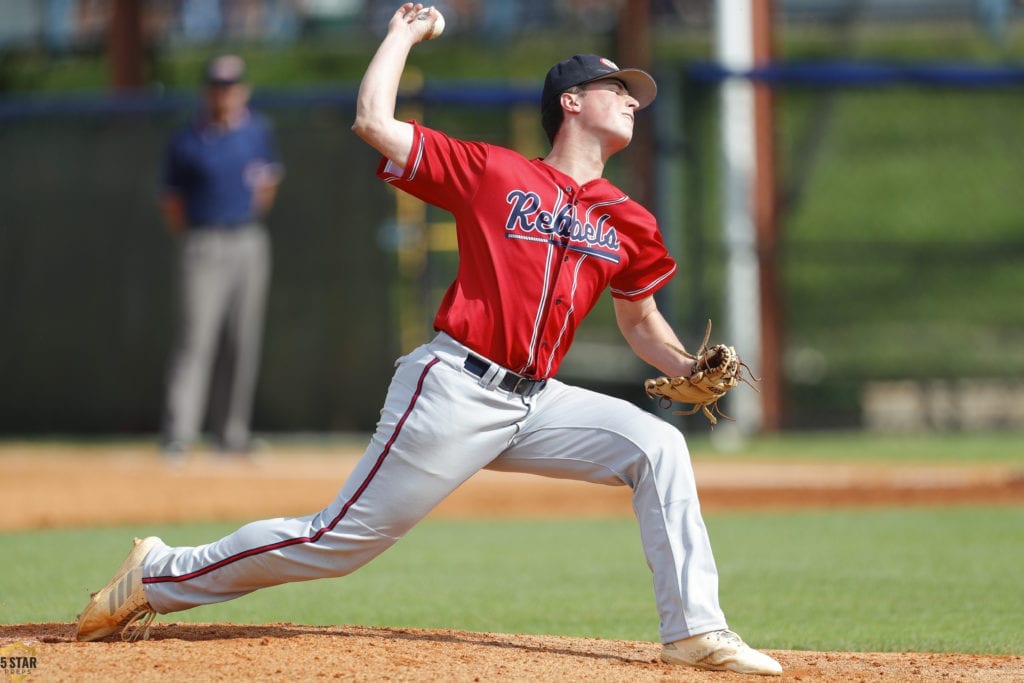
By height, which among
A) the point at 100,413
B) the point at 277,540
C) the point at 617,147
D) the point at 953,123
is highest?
the point at 953,123

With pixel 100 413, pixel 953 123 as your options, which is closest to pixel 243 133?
pixel 100 413

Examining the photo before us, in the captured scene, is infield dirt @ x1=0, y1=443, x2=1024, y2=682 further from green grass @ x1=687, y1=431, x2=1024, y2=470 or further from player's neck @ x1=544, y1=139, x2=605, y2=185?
player's neck @ x1=544, y1=139, x2=605, y2=185

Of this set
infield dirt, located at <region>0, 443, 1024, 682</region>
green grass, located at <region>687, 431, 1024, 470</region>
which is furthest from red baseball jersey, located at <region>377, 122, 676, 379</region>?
green grass, located at <region>687, 431, 1024, 470</region>

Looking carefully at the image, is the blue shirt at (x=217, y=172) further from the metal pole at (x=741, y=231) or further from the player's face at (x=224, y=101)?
the metal pole at (x=741, y=231)

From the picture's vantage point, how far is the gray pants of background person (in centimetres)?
1036

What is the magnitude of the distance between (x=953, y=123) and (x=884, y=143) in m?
1.31

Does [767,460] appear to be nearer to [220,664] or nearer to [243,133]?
[243,133]

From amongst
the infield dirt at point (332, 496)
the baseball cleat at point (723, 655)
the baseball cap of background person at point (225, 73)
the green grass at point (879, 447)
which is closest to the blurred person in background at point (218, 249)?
the baseball cap of background person at point (225, 73)

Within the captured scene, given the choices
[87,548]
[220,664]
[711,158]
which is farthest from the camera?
[711,158]

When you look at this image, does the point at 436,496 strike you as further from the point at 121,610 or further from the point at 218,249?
the point at 218,249

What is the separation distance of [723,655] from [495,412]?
91 cm

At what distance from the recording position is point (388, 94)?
13.1ft

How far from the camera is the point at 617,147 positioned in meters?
4.45

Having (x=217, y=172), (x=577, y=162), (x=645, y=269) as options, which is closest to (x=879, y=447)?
(x=217, y=172)
